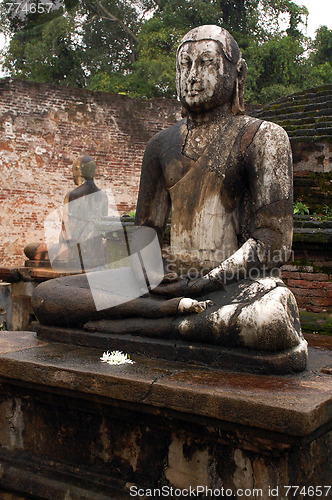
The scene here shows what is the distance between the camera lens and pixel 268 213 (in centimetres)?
248

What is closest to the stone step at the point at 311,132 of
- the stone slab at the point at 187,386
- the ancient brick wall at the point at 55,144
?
the stone slab at the point at 187,386

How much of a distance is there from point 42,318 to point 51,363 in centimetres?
58

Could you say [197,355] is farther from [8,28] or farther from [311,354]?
[8,28]

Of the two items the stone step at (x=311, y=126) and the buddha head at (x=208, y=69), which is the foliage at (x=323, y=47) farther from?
the buddha head at (x=208, y=69)

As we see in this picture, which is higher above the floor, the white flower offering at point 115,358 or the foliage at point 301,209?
the foliage at point 301,209

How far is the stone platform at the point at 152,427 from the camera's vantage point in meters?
1.79

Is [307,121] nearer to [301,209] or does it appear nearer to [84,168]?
[301,209]

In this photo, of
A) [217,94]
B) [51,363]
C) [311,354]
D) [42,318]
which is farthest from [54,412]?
[217,94]

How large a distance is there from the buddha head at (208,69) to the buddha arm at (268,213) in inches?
13.5

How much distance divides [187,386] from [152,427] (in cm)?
28

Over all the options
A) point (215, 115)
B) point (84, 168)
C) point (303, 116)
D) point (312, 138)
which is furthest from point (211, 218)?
point (84, 168)

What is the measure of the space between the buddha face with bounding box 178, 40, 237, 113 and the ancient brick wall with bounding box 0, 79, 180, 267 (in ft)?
32.2

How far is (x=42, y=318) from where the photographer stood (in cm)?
284

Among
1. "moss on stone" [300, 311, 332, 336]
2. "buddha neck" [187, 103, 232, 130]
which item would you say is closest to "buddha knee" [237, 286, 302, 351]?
"buddha neck" [187, 103, 232, 130]
